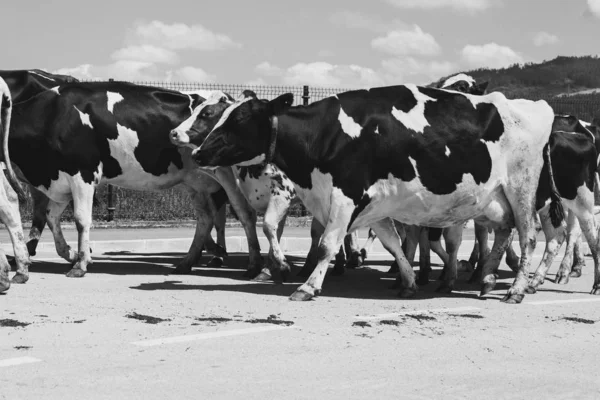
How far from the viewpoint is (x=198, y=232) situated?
541 inches

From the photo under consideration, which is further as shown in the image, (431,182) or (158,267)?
(158,267)

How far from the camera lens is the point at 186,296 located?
427 inches

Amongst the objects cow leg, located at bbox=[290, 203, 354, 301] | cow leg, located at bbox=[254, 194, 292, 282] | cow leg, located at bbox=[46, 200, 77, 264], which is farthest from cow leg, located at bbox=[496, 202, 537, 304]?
cow leg, located at bbox=[46, 200, 77, 264]

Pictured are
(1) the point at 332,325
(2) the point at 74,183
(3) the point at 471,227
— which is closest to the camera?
(1) the point at 332,325

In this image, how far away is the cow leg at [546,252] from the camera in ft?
39.7

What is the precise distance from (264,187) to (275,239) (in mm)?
783

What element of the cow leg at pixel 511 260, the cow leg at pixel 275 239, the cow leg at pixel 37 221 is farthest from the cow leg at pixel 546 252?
the cow leg at pixel 37 221

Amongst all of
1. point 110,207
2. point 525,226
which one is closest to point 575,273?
point 525,226

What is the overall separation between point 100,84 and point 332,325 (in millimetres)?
6103

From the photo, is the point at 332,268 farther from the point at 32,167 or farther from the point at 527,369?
the point at 527,369

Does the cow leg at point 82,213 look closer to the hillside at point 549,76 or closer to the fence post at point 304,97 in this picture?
the fence post at point 304,97

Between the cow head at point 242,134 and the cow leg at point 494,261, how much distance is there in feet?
9.25

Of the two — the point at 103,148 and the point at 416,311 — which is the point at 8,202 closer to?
the point at 103,148

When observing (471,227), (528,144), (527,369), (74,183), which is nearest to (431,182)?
(528,144)
